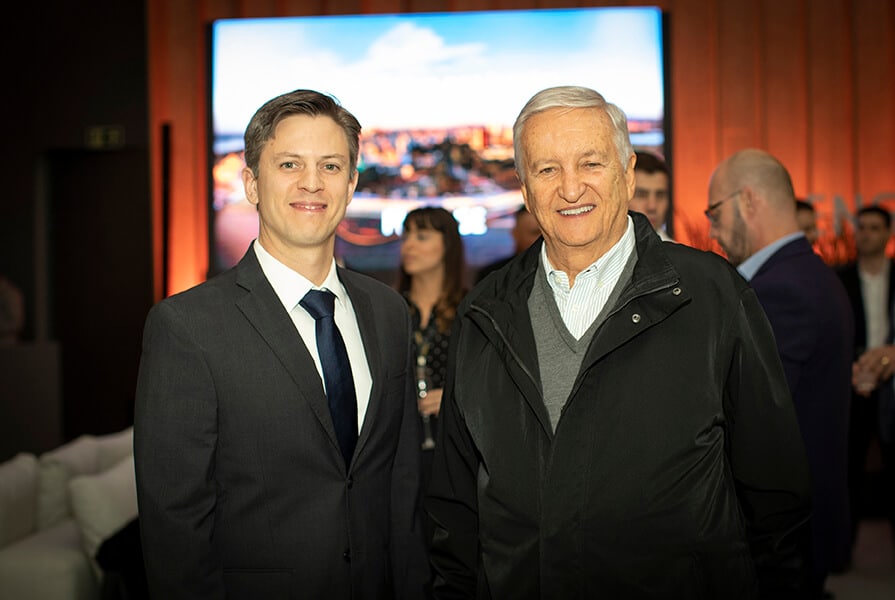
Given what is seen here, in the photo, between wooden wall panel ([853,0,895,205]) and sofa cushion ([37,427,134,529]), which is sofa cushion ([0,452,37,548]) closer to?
sofa cushion ([37,427,134,529])

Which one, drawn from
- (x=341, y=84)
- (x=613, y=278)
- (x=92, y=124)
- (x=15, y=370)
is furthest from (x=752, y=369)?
(x=92, y=124)

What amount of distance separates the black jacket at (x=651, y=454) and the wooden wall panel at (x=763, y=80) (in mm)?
4887

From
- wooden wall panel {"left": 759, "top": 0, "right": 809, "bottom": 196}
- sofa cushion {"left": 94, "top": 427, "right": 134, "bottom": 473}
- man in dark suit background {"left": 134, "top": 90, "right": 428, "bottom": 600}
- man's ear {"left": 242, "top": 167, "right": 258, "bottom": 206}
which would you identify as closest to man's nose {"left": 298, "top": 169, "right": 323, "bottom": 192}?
man in dark suit background {"left": 134, "top": 90, "right": 428, "bottom": 600}

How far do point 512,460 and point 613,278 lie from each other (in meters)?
0.41

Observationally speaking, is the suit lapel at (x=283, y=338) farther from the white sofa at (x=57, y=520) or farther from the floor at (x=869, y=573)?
the floor at (x=869, y=573)

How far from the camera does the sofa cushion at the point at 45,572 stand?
9.94 feet

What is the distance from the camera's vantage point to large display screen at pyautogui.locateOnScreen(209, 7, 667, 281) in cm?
607

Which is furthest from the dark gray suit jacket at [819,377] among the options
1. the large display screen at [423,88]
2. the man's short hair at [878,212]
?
the large display screen at [423,88]

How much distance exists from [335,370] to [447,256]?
6.27ft

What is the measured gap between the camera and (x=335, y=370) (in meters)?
1.90

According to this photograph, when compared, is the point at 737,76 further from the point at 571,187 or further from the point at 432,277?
the point at 571,187

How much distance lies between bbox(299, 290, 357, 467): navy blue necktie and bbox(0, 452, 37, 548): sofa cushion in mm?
1957

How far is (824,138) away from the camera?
6652mm

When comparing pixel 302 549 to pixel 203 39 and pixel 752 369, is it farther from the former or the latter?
pixel 203 39
